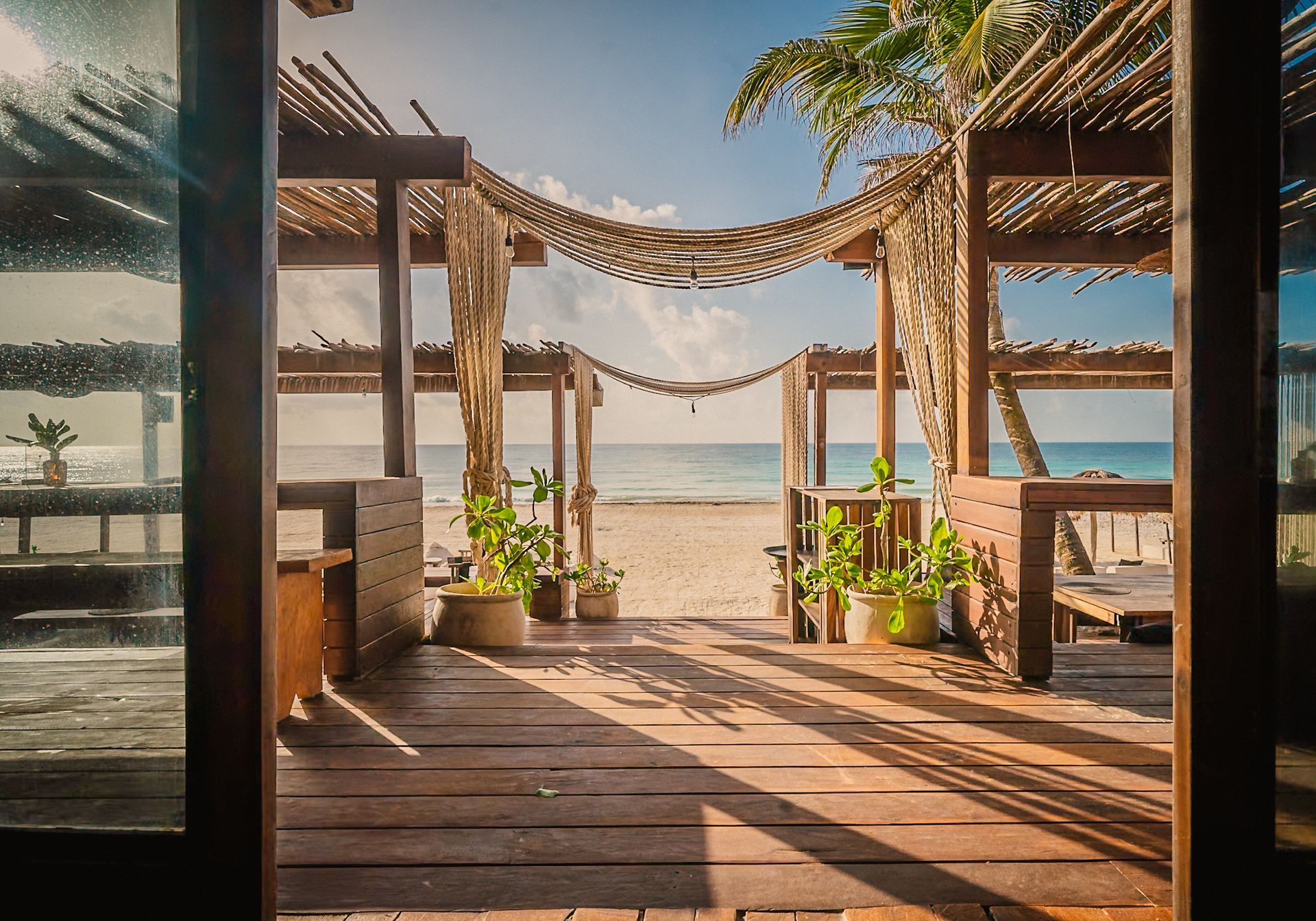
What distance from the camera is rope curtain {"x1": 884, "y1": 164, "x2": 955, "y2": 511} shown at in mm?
3070

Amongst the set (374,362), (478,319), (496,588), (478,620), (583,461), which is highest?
(374,362)

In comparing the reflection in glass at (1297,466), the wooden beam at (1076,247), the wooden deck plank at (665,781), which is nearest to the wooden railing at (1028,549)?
the wooden deck plank at (665,781)

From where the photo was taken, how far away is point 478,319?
3.27m

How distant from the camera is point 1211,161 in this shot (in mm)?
949

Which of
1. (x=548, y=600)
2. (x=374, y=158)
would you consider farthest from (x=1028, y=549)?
(x=548, y=600)

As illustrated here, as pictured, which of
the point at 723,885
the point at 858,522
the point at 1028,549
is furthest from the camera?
the point at 858,522

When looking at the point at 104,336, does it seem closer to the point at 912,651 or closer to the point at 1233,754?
the point at 1233,754

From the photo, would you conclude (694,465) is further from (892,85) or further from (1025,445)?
(892,85)

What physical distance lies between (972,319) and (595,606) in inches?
135

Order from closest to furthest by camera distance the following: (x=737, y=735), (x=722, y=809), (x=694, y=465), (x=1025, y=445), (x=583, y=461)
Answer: (x=722, y=809)
(x=737, y=735)
(x=583, y=461)
(x=1025, y=445)
(x=694, y=465)

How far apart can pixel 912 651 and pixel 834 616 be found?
0.82 metres

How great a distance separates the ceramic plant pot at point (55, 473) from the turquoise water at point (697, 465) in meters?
21.2

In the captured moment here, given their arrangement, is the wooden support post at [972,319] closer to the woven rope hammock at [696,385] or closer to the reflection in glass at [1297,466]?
the reflection in glass at [1297,466]

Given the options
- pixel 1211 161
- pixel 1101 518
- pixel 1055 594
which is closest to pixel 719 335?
pixel 1101 518
